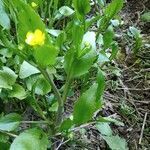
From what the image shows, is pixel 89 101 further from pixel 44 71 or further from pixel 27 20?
pixel 27 20

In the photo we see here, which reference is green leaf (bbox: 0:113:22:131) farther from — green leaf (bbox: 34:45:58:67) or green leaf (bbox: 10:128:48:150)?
green leaf (bbox: 34:45:58:67)

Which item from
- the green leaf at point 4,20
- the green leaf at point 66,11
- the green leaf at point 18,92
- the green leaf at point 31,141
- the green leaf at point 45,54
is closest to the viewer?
the green leaf at point 45,54

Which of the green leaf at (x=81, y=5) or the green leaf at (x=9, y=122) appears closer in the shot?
the green leaf at (x=9, y=122)

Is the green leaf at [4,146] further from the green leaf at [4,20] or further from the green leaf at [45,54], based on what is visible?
Answer: the green leaf at [4,20]

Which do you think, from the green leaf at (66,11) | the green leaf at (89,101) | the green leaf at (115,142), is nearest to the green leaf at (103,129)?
the green leaf at (115,142)

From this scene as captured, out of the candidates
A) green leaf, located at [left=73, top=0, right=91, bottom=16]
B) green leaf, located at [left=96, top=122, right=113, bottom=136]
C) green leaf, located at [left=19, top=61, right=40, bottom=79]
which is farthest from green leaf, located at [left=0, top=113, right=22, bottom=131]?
green leaf, located at [left=73, top=0, right=91, bottom=16]

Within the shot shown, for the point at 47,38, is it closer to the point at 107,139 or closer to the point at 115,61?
the point at 107,139
